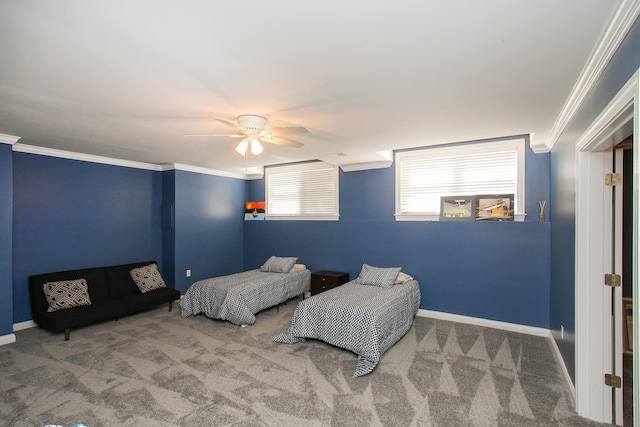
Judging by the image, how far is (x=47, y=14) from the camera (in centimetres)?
151

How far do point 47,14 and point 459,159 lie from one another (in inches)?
173

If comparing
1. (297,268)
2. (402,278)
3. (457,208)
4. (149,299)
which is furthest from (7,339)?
(457,208)

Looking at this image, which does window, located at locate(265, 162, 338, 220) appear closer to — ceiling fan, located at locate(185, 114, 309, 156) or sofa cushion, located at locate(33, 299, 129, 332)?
ceiling fan, located at locate(185, 114, 309, 156)

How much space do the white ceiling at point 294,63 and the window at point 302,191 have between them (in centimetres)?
227

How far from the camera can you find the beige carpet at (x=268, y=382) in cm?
237

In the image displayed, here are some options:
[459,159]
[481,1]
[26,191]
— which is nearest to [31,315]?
[26,191]

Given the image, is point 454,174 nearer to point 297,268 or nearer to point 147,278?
point 297,268

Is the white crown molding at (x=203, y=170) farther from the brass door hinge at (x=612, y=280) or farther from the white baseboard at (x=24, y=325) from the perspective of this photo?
the brass door hinge at (x=612, y=280)

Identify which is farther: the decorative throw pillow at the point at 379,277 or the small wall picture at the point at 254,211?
the small wall picture at the point at 254,211

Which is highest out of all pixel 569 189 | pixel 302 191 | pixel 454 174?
pixel 454 174

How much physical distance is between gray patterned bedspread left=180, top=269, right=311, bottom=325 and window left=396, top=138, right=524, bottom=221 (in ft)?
7.02

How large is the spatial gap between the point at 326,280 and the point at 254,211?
2.42 m

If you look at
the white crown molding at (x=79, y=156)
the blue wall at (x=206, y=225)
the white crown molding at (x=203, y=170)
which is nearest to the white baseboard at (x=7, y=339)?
the blue wall at (x=206, y=225)

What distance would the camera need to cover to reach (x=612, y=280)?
89.0 inches
